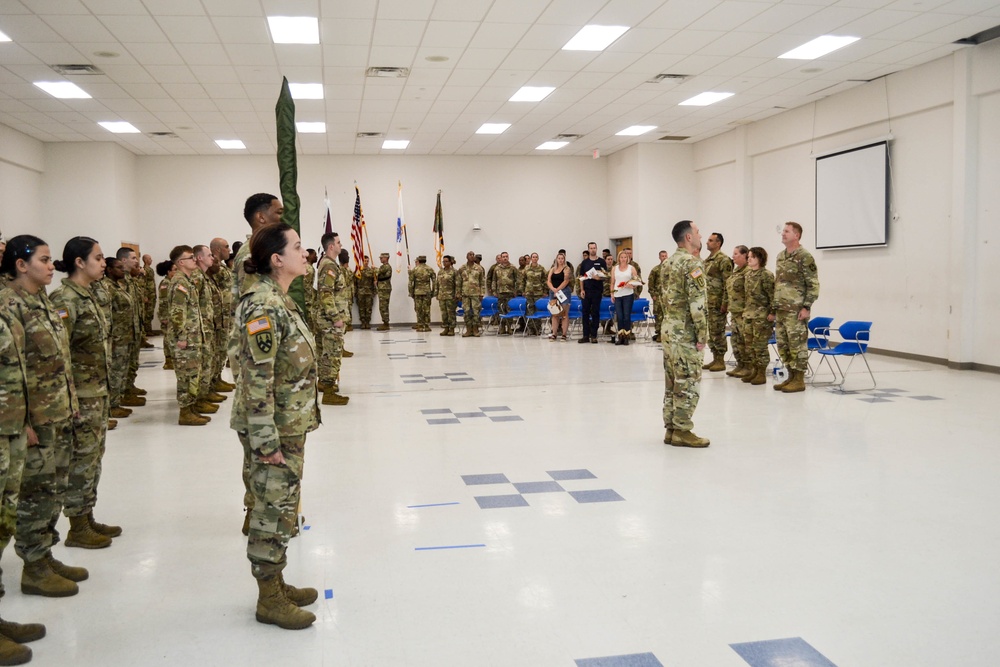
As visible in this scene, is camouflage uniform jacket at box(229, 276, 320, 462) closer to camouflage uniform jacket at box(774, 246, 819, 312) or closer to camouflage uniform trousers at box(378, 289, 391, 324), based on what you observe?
camouflage uniform jacket at box(774, 246, 819, 312)

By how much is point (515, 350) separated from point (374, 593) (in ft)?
30.1

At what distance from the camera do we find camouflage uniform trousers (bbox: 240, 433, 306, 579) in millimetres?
2732

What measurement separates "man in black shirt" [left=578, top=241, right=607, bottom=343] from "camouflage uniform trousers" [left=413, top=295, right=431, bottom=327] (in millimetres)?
4307

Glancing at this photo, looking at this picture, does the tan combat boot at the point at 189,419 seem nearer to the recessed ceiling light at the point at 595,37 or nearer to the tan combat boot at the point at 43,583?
the tan combat boot at the point at 43,583

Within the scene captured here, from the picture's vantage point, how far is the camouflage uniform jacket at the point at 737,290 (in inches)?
341

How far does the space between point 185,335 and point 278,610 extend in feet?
14.3

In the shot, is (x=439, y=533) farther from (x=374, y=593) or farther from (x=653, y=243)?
(x=653, y=243)

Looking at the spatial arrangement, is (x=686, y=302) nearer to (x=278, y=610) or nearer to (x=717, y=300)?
(x=278, y=610)

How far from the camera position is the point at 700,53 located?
9453 mm

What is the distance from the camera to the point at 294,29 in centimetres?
826

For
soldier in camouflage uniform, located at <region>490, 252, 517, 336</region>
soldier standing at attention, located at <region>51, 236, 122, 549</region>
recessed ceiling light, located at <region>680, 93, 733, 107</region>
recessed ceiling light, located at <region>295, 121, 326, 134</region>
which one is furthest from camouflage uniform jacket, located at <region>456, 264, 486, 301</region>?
soldier standing at attention, located at <region>51, 236, 122, 549</region>

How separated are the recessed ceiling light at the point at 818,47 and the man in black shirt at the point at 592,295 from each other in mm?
4350

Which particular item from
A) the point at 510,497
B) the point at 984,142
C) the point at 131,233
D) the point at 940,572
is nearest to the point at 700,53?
the point at 984,142

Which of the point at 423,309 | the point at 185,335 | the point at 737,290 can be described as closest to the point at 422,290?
the point at 423,309
